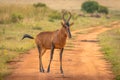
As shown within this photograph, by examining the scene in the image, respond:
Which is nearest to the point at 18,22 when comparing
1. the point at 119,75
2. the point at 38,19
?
the point at 38,19

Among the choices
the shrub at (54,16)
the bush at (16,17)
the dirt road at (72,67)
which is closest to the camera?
the dirt road at (72,67)

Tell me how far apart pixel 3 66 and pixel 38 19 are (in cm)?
2362

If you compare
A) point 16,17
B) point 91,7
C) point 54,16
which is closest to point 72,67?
point 16,17

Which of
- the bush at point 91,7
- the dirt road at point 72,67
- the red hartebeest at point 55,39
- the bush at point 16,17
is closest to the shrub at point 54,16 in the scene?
the bush at point 16,17

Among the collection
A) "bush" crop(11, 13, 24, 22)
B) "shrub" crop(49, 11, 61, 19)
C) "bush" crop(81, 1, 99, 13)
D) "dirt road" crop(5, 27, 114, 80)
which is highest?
"dirt road" crop(5, 27, 114, 80)

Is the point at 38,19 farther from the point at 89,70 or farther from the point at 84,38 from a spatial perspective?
the point at 89,70

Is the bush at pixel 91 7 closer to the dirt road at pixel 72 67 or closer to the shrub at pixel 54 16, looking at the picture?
the shrub at pixel 54 16

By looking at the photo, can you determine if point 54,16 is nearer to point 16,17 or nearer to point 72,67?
point 16,17

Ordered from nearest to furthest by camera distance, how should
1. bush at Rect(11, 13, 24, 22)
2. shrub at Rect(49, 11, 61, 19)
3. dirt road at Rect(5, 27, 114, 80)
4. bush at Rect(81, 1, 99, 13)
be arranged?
dirt road at Rect(5, 27, 114, 80)
bush at Rect(11, 13, 24, 22)
shrub at Rect(49, 11, 61, 19)
bush at Rect(81, 1, 99, 13)

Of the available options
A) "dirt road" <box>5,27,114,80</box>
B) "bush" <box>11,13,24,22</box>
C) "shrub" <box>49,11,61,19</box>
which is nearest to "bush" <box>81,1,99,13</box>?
"shrub" <box>49,11,61,19</box>

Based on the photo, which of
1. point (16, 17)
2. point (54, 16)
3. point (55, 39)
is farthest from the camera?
point (54, 16)

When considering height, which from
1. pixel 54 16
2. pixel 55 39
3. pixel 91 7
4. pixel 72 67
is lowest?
pixel 91 7

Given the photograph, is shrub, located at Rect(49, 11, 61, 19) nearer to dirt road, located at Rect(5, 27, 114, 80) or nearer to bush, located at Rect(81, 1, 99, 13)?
bush, located at Rect(81, 1, 99, 13)

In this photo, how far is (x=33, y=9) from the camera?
3969cm
